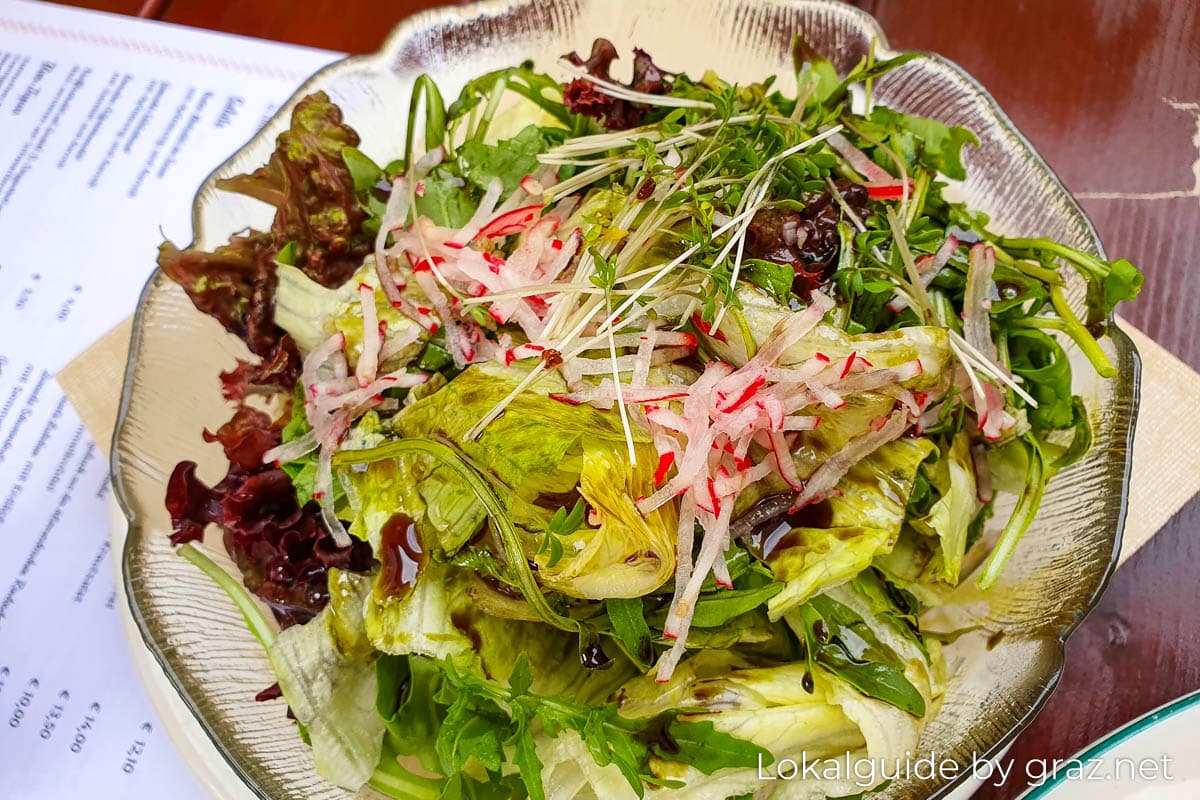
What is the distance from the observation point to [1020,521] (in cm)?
113

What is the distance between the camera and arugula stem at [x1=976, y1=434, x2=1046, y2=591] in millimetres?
1122

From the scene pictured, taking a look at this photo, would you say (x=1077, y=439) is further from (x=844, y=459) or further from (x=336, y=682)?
(x=336, y=682)

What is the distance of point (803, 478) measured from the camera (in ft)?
3.40

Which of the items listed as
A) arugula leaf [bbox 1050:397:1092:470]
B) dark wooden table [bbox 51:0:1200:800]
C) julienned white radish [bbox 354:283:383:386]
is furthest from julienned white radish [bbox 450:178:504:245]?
Answer: dark wooden table [bbox 51:0:1200:800]

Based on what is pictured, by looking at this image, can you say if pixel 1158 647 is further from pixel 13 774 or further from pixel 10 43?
pixel 10 43

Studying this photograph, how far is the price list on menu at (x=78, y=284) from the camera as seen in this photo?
143 centimetres

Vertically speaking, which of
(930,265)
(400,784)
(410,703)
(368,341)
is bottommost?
(400,784)

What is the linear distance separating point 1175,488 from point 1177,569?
14 cm

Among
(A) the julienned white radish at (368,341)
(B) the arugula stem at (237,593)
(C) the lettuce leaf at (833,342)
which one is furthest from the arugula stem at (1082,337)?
(B) the arugula stem at (237,593)

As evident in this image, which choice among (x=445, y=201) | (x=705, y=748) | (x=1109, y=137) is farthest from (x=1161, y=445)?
(x=445, y=201)

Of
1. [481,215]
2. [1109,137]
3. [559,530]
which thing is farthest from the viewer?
[1109,137]

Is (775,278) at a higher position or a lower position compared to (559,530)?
higher

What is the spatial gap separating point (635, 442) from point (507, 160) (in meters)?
0.55

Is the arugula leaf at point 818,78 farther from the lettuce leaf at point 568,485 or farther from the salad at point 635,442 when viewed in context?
the lettuce leaf at point 568,485
